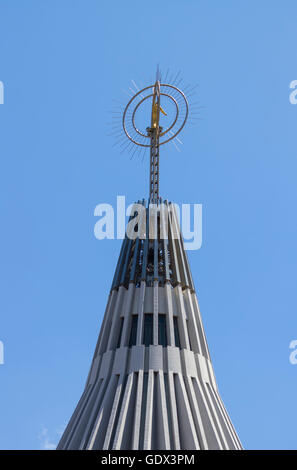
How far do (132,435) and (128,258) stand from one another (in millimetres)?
11744

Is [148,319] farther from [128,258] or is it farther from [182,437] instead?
[182,437]

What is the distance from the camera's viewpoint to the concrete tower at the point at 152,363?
1043 inches

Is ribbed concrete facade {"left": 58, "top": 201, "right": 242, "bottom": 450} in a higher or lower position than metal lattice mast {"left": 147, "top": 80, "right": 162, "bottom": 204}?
lower

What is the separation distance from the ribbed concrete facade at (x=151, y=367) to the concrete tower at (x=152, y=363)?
0.05 meters

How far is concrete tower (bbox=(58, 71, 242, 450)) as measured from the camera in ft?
86.9

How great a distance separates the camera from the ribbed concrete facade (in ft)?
86.8

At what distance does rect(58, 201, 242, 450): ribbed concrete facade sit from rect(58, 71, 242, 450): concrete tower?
0.17ft

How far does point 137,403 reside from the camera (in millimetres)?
27250

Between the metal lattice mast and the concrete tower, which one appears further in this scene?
the metal lattice mast

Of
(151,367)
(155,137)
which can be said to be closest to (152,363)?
(151,367)

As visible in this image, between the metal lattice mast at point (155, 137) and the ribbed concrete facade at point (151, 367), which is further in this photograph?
the metal lattice mast at point (155, 137)

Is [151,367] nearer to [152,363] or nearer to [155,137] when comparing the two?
[152,363]
